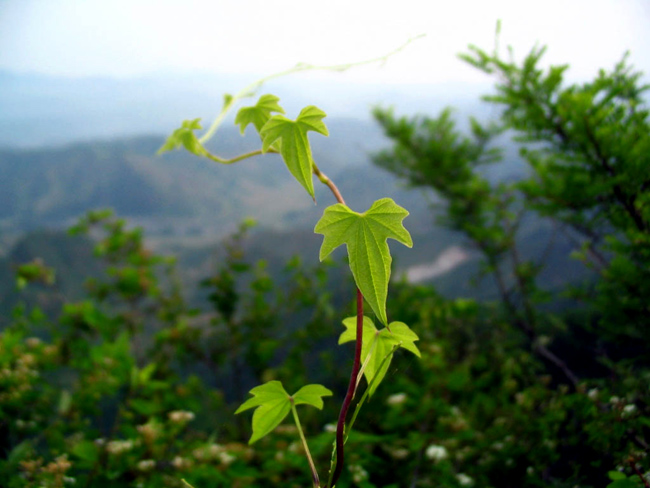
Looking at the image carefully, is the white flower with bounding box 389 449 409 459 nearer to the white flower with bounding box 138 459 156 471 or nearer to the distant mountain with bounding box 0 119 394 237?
the white flower with bounding box 138 459 156 471

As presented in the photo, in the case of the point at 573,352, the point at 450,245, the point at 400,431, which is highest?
the point at 450,245

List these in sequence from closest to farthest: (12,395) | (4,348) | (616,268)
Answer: (616,268) → (12,395) → (4,348)

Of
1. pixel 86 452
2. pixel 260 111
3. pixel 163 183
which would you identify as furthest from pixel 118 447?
pixel 163 183

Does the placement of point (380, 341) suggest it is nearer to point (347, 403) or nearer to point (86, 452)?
A: point (347, 403)

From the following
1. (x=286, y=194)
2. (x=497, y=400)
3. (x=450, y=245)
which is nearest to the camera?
(x=497, y=400)

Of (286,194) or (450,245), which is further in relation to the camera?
(286,194)

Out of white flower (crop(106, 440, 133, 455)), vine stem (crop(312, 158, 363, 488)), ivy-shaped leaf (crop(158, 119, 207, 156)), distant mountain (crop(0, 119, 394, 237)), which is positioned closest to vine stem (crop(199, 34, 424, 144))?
ivy-shaped leaf (crop(158, 119, 207, 156))

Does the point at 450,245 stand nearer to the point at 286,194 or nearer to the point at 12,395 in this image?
the point at 286,194

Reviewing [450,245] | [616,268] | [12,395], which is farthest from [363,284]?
[450,245]
